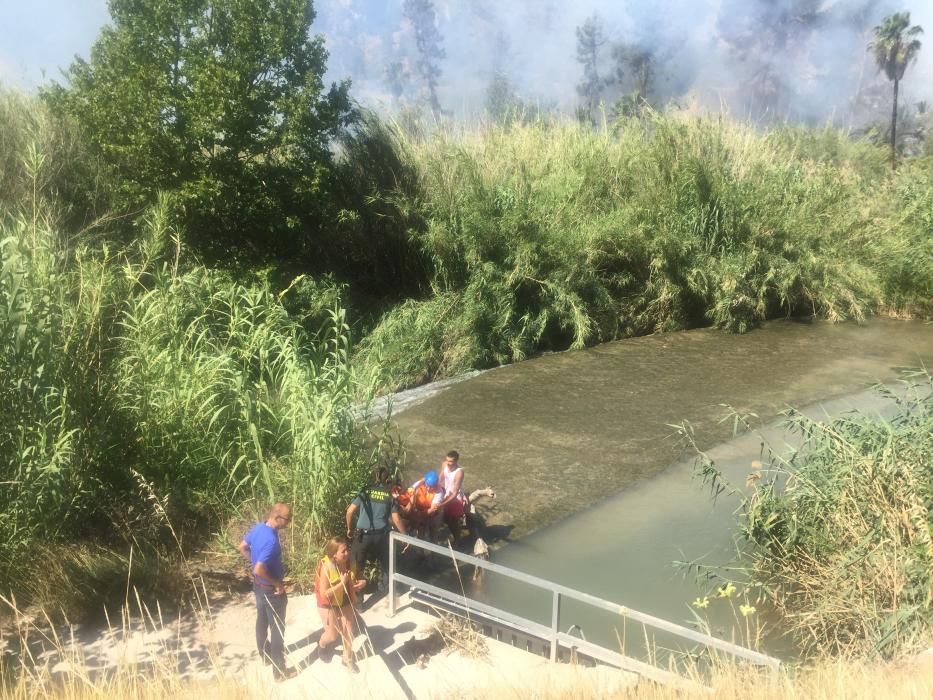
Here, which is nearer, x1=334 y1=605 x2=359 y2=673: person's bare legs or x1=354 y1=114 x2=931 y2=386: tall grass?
x1=334 y1=605 x2=359 y2=673: person's bare legs

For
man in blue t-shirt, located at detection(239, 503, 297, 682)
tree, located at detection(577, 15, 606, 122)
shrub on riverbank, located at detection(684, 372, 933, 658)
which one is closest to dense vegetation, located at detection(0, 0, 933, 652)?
man in blue t-shirt, located at detection(239, 503, 297, 682)

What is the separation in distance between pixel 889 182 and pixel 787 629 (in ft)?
61.0

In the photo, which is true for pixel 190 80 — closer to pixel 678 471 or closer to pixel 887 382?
pixel 678 471

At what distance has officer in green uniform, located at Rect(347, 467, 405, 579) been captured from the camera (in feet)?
21.8

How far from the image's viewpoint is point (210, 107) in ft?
40.5

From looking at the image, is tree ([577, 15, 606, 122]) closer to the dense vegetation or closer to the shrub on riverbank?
the dense vegetation

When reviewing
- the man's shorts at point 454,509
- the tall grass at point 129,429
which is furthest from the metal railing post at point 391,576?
the man's shorts at point 454,509

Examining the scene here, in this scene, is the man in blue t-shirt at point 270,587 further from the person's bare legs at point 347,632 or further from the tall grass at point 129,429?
the tall grass at point 129,429

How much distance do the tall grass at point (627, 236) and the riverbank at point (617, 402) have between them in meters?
0.76

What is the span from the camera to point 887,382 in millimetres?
13672

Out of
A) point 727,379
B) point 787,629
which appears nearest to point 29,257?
point 787,629

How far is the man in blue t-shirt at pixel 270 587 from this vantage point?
5578 mm

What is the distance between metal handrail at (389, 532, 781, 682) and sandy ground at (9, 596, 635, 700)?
0.12 m

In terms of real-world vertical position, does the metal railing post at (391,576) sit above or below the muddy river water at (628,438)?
above
